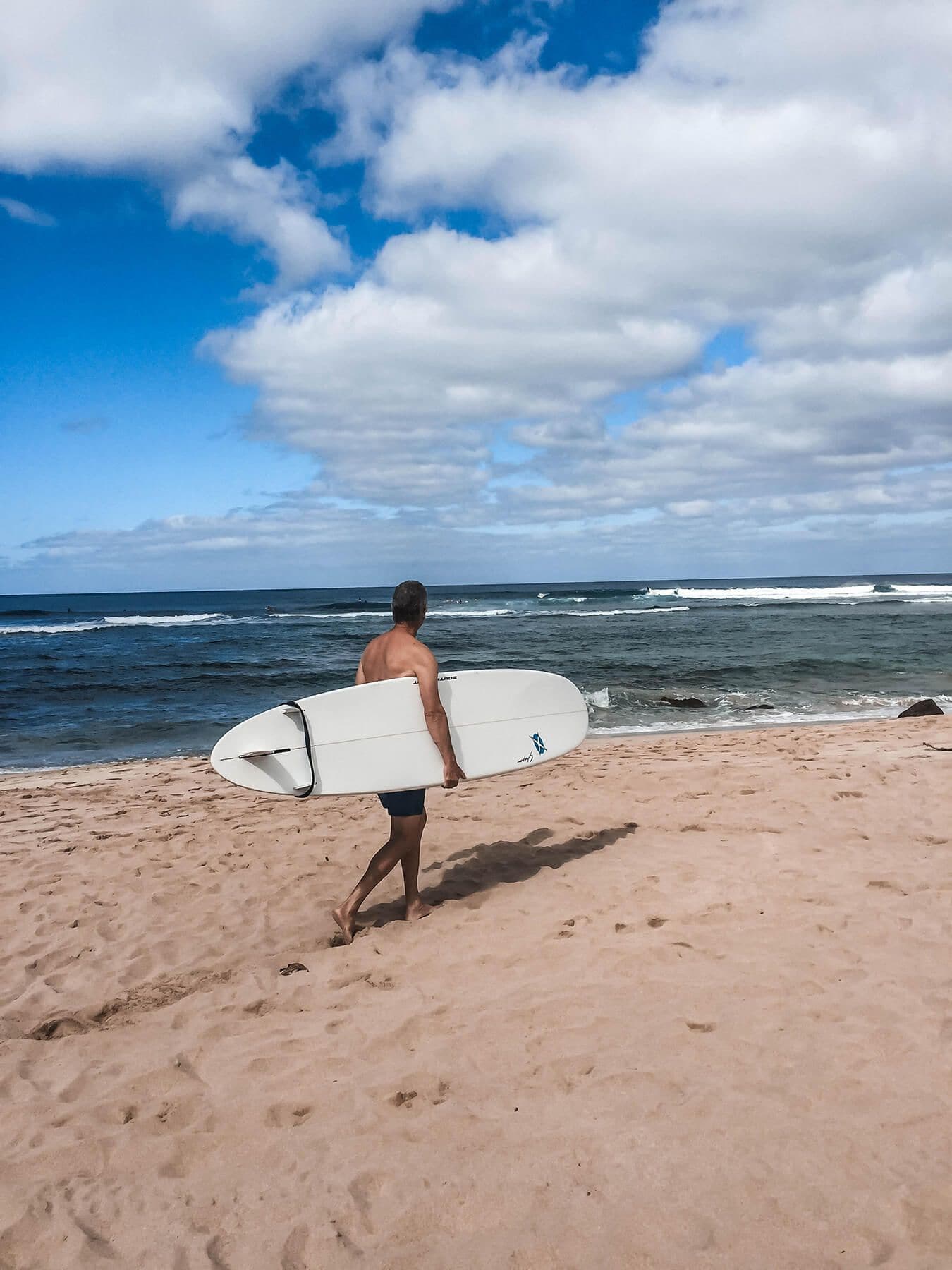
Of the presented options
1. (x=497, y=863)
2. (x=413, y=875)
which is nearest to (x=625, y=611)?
(x=497, y=863)

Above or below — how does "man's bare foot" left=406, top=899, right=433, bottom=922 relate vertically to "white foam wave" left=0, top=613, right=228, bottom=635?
below

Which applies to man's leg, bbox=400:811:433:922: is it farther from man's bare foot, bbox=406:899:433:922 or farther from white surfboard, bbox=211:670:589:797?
white surfboard, bbox=211:670:589:797

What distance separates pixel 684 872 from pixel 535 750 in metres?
1.27

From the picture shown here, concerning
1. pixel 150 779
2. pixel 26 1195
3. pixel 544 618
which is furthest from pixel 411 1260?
pixel 544 618

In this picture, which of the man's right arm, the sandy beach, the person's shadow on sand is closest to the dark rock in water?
the sandy beach

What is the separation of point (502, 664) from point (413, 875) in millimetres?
15748

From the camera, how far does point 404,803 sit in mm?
4250

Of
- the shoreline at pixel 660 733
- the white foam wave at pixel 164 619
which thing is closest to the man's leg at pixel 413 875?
the shoreline at pixel 660 733

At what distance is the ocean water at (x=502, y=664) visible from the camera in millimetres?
12500

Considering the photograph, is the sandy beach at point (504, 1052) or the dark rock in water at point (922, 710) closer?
the sandy beach at point (504, 1052)

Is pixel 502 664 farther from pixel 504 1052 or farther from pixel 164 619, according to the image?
pixel 164 619

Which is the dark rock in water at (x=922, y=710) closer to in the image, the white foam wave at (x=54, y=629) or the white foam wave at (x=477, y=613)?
the white foam wave at (x=477, y=613)

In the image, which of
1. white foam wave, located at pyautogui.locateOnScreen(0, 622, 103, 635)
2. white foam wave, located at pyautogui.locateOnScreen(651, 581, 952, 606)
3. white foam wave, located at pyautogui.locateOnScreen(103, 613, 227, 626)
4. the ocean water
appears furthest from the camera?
white foam wave, located at pyautogui.locateOnScreen(651, 581, 952, 606)

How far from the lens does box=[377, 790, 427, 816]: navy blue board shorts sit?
425 centimetres
